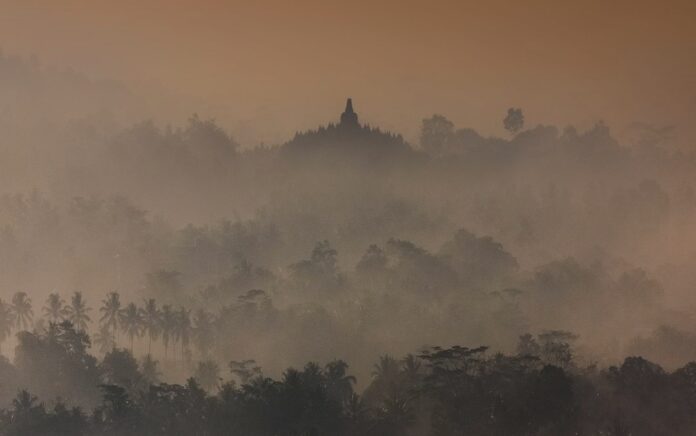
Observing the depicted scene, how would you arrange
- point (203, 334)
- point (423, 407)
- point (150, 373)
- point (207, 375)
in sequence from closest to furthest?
point (423, 407) → point (150, 373) → point (207, 375) → point (203, 334)

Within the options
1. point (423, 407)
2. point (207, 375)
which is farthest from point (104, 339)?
point (423, 407)

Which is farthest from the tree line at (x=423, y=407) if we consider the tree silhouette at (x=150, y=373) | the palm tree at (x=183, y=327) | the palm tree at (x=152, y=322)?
the palm tree at (x=152, y=322)

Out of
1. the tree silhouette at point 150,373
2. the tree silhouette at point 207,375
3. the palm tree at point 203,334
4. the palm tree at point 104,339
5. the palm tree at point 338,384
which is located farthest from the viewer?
the palm tree at point 104,339

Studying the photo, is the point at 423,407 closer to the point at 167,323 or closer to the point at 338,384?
the point at 338,384

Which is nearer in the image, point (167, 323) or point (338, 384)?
point (338, 384)

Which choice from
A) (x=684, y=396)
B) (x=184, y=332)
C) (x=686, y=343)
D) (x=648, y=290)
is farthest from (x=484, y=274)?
(x=684, y=396)

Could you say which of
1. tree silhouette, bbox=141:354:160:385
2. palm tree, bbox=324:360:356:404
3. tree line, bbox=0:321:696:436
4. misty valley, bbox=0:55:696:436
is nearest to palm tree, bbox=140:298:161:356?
misty valley, bbox=0:55:696:436

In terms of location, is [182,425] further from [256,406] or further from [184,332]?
[184,332]

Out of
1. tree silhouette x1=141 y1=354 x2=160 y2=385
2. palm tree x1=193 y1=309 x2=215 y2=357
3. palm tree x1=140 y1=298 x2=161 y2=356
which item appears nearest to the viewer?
tree silhouette x1=141 y1=354 x2=160 y2=385

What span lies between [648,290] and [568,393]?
257ft

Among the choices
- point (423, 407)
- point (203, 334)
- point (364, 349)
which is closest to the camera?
point (423, 407)

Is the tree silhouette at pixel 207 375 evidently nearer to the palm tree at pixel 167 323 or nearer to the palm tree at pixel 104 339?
the palm tree at pixel 167 323

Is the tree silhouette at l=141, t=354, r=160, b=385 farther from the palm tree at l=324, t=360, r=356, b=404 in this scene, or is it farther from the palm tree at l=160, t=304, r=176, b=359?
the palm tree at l=324, t=360, r=356, b=404

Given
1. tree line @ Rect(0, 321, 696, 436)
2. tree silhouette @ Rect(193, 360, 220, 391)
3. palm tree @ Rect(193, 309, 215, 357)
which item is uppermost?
palm tree @ Rect(193, 309, 215, 357)
